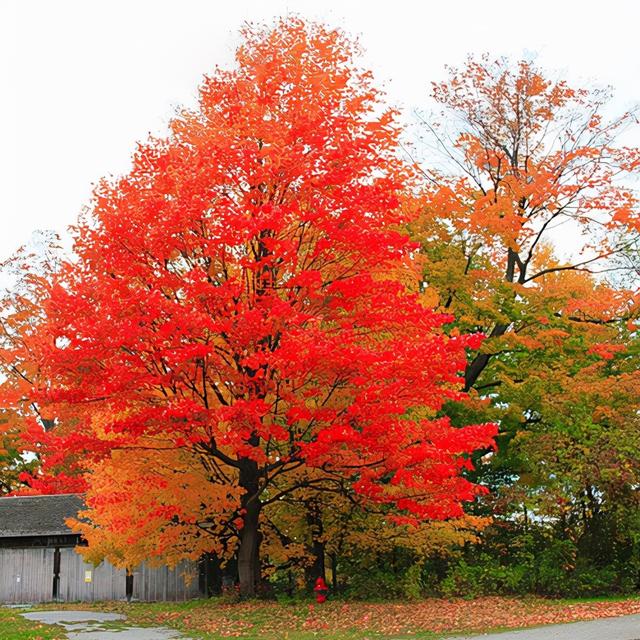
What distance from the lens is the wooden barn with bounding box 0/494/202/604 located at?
28.7 metres

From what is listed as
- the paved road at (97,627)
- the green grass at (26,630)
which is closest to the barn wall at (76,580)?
the paved road at (97,627)

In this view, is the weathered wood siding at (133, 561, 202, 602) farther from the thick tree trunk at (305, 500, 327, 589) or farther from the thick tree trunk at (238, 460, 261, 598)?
the thick tree trunk at (238, 460, 261, 598)

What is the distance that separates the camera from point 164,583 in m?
28.8

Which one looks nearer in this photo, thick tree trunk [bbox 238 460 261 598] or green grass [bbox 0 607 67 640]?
green grass [bbox 0 607 67 640]

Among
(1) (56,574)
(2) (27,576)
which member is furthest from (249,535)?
(2) (27,576)

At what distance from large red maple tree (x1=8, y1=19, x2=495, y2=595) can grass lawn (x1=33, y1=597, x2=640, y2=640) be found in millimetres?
2329

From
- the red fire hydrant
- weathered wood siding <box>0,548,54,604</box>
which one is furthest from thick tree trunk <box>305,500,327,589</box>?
weathered wood siding <box>0,548,54,604</box>

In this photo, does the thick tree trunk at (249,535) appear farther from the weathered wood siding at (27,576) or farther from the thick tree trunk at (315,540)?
the weathered wood siding at (27,576)

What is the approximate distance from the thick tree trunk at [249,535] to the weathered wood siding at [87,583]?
10.1 metres

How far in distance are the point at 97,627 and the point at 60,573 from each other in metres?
11.8

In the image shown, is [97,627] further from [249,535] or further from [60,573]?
[60,573]

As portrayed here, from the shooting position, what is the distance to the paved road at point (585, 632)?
1333 centimetres

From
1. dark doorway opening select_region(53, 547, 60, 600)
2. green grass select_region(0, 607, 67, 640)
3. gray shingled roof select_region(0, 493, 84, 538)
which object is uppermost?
gray shingled roof select_region(0, 493, 84, 538)

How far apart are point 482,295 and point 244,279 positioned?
10.5 metres
